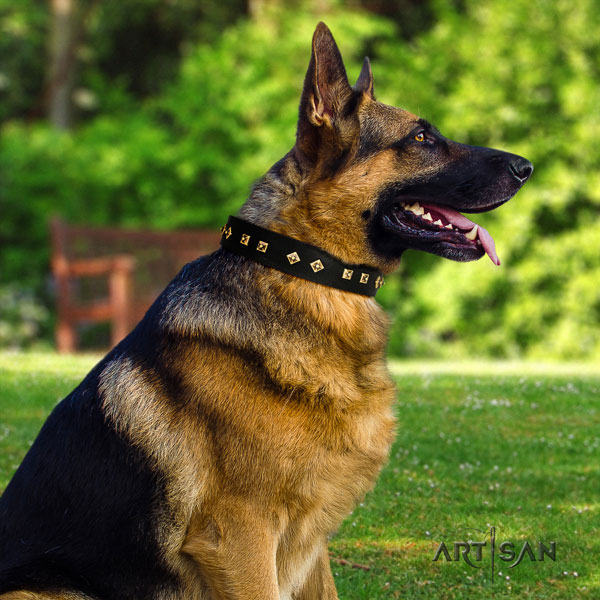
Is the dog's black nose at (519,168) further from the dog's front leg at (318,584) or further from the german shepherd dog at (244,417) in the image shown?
the dog's front leg at (318,584)

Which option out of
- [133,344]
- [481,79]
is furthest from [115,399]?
[481,79]

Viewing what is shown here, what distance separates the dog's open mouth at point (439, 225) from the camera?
144 inches

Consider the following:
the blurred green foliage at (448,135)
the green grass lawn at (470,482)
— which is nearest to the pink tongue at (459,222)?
the green grass lawn at (470,482)

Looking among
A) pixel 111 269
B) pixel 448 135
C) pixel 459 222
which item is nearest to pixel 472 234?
pixel 459 222

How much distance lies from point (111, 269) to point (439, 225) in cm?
1123

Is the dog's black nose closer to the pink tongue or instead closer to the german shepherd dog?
the pink tongue

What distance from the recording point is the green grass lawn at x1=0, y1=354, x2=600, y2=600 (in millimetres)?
4418

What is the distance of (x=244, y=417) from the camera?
3250 mm

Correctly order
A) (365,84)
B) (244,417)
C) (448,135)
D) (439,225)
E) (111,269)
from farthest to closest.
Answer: (448,135) < (111,269) < (365,84) < (439,225) < (244,417)

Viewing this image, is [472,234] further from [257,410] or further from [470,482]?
[470,482]

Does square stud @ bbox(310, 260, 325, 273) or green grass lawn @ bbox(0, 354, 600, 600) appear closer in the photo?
square stud @ bbox(310, 260, 325, 273)

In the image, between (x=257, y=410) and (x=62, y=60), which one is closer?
(x=257, y=410)

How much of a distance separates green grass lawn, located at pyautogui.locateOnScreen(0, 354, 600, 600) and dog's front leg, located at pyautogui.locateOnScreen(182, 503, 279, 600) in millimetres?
889

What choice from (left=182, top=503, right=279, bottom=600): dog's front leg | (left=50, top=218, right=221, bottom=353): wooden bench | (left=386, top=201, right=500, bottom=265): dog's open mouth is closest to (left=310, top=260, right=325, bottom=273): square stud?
(left=386, top=201, right=500, bottom=265): dog's open mouth
